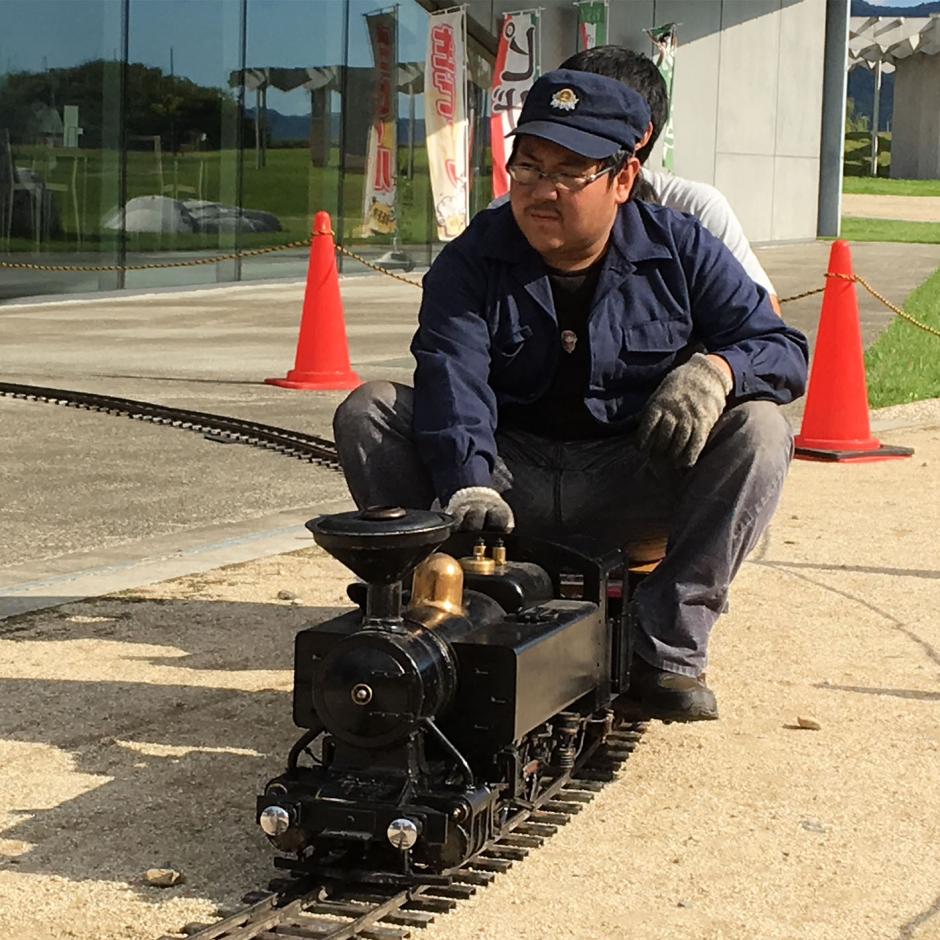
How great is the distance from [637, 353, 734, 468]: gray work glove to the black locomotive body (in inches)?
24.2

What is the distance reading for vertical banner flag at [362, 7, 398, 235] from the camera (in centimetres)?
2394

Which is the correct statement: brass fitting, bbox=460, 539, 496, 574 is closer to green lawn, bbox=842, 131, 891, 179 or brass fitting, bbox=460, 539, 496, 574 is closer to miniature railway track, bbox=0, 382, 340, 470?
miniature railway track, bbox=0, 382, 340, 470

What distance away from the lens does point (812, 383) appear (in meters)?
9.45

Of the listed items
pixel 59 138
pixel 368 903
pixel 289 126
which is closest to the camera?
pixel 368 903

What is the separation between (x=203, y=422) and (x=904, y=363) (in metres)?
6.44

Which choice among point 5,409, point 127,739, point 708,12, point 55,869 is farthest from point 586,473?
point 708,12

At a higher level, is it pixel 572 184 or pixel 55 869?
pixel 572 184

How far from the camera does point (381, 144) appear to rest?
79.2ft

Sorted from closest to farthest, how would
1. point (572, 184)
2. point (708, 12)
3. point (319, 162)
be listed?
point (572, 184) < point (319, 162) < point (708, 12)

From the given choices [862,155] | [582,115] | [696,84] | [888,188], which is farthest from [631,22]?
[862,155]

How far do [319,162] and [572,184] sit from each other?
1911 cm

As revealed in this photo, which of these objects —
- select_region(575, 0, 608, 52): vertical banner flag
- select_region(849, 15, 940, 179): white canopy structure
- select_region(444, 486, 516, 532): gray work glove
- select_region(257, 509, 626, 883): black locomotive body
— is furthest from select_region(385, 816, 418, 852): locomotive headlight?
select_region(849, 15, 940, 179): white canopy structure

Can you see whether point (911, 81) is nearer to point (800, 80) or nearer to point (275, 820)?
point (800, 80)

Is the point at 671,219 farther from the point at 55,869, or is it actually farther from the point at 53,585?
the point at 53,585
